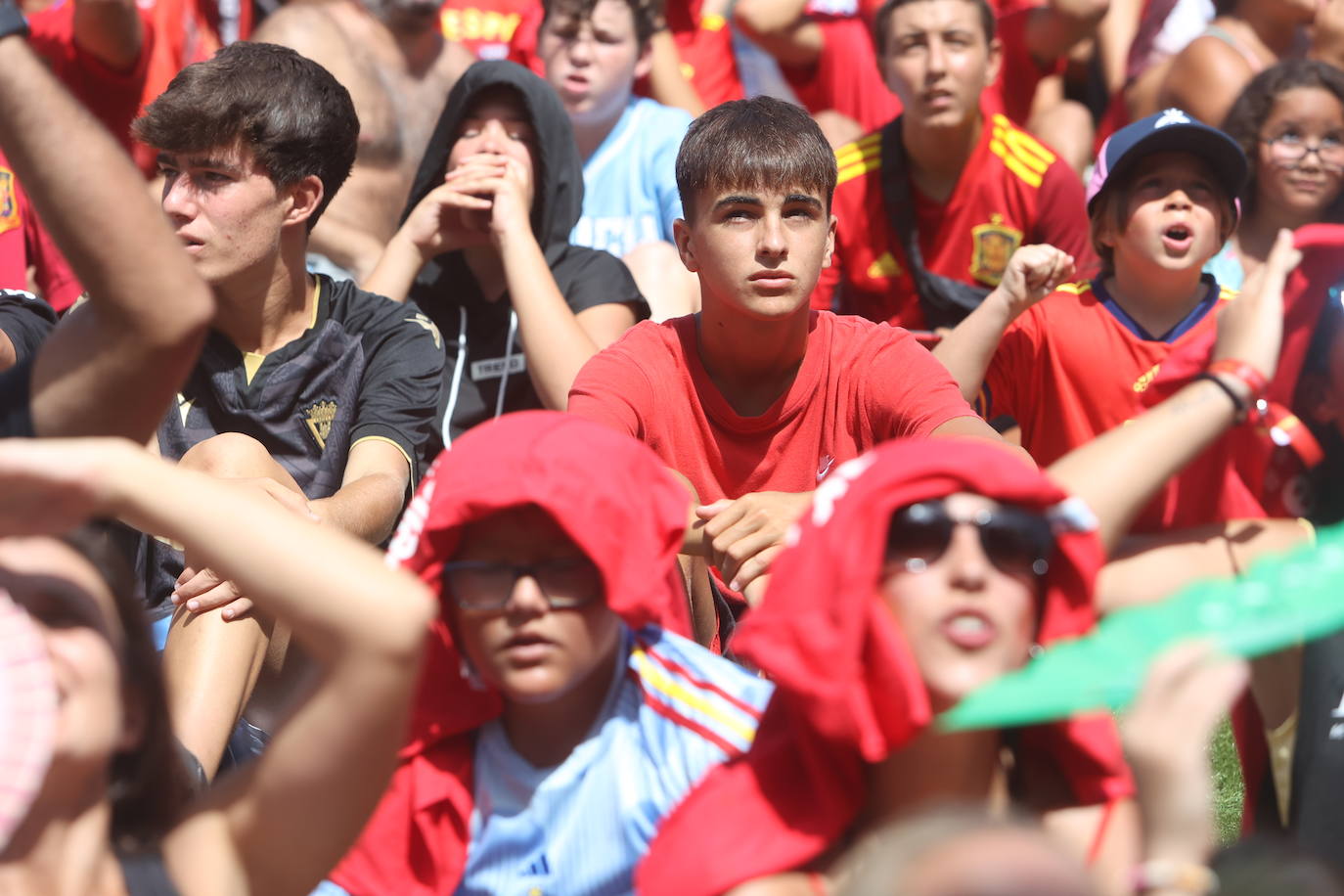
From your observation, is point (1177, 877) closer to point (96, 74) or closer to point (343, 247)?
point (343, 247)

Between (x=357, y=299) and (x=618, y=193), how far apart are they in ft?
4.78

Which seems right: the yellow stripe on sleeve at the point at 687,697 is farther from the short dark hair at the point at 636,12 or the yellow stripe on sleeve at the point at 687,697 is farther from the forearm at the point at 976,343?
the short dark hair at the point at 636,12

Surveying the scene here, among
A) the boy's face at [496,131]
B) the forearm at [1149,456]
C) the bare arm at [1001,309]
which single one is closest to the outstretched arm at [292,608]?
the forearm at [1149,456]

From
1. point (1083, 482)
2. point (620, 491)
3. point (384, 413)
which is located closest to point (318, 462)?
point (384, 413)

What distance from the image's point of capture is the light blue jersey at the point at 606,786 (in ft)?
7.53

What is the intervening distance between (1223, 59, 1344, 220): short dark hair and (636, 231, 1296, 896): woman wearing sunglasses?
320cm

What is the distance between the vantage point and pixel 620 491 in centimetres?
230

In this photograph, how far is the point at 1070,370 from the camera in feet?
13.8

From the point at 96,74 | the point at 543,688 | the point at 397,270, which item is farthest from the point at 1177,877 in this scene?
the point at 96,74

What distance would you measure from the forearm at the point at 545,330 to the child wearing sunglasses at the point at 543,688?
1.56 meters

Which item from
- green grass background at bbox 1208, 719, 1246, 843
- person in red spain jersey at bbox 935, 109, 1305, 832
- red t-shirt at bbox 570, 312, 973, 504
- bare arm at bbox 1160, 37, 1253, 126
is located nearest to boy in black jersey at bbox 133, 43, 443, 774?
red t-shirt at bbox 570, 312, 973, 504

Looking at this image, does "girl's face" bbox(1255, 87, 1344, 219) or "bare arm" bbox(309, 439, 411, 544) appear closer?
"bare arm" bbox(309, 439, 411, 544)

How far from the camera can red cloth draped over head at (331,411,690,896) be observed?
2.25 meters

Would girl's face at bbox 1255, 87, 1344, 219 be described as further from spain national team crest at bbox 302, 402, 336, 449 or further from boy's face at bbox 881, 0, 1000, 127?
spain national team crest at bbox 302, 402, 336, 449
